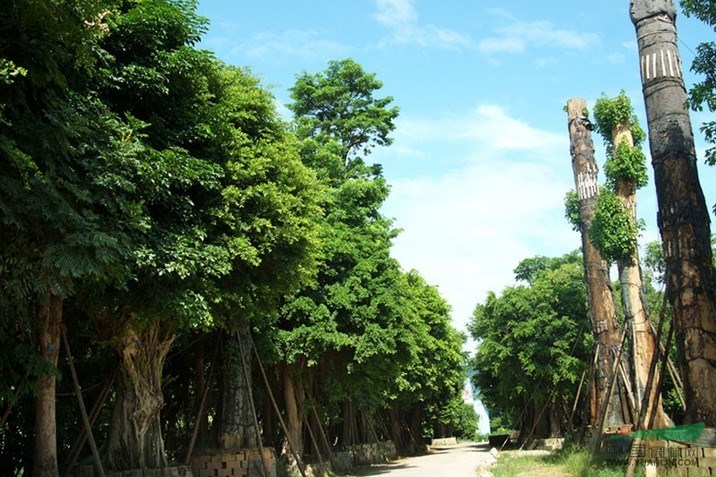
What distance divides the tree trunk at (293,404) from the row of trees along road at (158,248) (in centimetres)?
7

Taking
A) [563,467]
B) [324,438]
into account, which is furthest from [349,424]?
[563,467]

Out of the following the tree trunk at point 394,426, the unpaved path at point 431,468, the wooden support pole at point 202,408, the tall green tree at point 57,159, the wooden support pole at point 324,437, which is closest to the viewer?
the tall green tree at point 57,159

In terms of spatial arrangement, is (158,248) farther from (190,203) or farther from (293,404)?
(293,404)

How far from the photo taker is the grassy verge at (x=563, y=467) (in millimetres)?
13500

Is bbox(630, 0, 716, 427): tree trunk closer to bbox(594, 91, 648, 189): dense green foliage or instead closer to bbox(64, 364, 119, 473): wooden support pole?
bbox(594, 91, 648, 189): dense green foliage

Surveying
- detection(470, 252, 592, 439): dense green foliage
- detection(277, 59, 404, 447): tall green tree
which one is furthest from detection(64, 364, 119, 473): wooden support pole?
detection(470, 252, 592, 439): dense green foliage

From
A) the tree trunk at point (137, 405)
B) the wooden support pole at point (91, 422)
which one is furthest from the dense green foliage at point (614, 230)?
the wooden support pole at point (91, 422)

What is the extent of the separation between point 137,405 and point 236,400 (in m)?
3.90

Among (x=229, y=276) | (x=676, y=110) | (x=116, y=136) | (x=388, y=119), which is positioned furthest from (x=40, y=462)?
(x=388, y=119)

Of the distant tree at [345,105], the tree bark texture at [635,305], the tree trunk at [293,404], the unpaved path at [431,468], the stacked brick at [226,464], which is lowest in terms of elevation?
the unpaved path at [431,468]

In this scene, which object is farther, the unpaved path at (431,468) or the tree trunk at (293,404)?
the unpaved path at (431,468)

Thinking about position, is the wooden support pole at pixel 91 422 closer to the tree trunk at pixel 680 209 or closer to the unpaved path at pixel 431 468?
the tree trunk at pixel 680 209

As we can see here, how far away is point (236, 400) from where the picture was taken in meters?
17.5

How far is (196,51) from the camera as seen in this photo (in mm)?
11344
